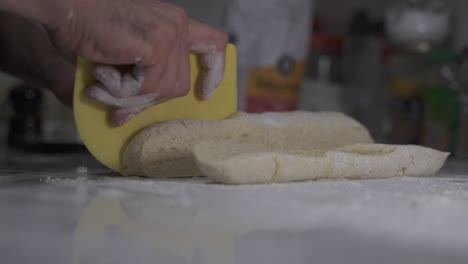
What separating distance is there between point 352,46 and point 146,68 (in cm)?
144

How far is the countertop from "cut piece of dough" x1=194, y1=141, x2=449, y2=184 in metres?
0.02

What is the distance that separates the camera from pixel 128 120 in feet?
2.89

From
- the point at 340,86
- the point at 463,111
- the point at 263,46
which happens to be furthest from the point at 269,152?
the point at 340,86

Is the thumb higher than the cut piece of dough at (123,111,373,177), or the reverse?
the thumb

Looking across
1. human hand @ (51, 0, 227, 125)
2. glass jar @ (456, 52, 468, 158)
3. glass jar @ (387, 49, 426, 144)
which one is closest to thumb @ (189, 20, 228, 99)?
human hand @ (51, 0, 227, 125)

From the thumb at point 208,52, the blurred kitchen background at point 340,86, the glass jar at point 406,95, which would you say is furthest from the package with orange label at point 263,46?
the thumb at point 208,52

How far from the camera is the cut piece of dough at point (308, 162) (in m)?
0.74

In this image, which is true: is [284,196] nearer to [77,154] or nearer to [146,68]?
[146,68]

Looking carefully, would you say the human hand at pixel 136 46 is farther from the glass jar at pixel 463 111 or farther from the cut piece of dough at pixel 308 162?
the glass jar at pixel 463 111

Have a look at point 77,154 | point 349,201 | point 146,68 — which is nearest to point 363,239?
point 349,201

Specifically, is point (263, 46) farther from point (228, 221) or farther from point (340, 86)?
point (228, 221)

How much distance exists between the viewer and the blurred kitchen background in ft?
5.42

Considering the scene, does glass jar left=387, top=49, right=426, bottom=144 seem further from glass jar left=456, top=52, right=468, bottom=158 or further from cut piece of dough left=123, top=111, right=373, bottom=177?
cut piece of dough left=123, top=111, right=373, bottom=177

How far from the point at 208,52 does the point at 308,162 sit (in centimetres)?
22
